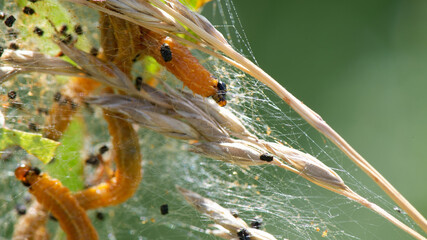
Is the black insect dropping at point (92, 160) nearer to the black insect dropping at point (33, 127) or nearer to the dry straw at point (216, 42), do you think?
the black insect dropping at point (33, 127)

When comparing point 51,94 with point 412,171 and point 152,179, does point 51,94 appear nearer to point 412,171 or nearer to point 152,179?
point 152,179

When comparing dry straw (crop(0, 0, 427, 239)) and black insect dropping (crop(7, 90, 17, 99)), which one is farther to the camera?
black insect dropping (crop(7, 90, 17, 99))

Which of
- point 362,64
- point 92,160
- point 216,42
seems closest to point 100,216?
point 92,160

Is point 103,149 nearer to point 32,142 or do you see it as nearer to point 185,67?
point 32,142

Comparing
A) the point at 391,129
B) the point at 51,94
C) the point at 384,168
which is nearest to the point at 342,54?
the point at 391,129

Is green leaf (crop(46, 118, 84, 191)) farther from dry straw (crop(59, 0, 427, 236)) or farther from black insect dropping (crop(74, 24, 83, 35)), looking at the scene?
dry straw (crop(59, 0, 427, 236))

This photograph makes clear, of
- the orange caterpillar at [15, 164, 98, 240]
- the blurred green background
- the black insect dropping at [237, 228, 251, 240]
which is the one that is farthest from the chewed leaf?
the blurred green background
